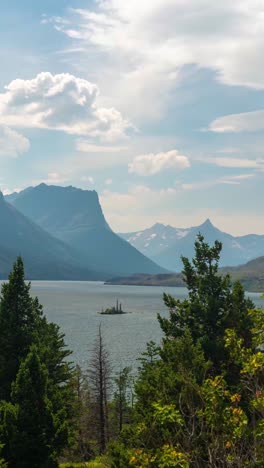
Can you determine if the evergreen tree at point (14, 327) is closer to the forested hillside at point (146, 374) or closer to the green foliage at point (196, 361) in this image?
the forested hillside at point (146, 374)

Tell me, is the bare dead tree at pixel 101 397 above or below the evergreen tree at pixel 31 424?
below

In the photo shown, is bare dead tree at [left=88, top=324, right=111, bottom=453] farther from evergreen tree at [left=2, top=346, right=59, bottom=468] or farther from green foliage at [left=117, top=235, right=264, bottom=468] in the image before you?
evergreen tree at [left=2, top=346, right=59, bottom=468]

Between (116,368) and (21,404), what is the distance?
2768 inches

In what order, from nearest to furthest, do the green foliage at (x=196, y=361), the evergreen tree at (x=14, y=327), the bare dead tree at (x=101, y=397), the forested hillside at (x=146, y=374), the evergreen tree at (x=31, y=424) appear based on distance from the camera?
the green foliage at (x=196, y=361) → the forested hillside at (x=146, y=374) → the evergreen tree at (x=31, y=424) → the evergreen tree at (x=14, y=327) → the bare dead tree at (x=101, y=397)

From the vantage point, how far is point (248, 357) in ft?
46.1

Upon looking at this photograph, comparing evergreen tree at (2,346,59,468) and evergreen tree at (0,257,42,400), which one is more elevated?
evergreen tree at (0,257,42,400)

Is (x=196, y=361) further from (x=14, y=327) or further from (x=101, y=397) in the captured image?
(x=101, y=397)

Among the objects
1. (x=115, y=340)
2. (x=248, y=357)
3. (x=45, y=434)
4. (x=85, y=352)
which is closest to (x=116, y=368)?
(x=85, y=352)

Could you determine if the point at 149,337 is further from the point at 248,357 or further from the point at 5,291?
the point at 248,357

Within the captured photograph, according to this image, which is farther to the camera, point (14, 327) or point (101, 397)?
point (101, 397)

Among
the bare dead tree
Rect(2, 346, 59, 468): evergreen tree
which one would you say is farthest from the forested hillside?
the bare dead tree

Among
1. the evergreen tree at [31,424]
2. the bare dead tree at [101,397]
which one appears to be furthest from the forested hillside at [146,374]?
the bare dead tree at [101,397]

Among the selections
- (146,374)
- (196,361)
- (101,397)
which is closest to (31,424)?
Result: (146,374)

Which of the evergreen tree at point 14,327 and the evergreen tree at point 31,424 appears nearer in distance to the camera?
the evergreen tree at point 31,424
